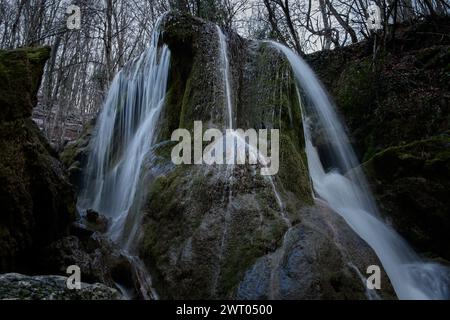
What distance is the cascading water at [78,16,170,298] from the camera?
702 cm

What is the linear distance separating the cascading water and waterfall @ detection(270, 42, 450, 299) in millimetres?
2888

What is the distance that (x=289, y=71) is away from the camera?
25.2ft

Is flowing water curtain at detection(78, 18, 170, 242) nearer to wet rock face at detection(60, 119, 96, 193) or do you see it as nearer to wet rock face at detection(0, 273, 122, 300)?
wet rock face at detection(60, 119, 96, 193)

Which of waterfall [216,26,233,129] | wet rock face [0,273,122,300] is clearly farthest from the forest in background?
wet rock face [0,273,122,300]

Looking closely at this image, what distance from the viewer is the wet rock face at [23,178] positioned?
12.7 feet

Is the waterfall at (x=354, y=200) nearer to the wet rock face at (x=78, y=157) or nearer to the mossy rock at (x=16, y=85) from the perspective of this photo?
the mossy rock at (x=16, y=85)

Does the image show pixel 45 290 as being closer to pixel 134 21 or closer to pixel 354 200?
pixel 354 200

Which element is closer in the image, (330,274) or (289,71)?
(330,274)

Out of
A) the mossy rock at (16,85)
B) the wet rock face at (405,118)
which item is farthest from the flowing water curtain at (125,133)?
the wet rock face at (405,118)

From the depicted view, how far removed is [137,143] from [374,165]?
464cm

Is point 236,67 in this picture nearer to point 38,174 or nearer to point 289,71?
point 289,71

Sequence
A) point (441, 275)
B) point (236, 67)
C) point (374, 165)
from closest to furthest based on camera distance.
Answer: point (441, 275)
point (374, 165)
point (236, 67)

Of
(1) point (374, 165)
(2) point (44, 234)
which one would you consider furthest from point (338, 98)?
(2) point (44, 234)

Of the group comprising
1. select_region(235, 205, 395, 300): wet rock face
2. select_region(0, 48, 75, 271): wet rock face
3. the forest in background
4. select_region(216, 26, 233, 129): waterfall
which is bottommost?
select_region(235, 205, 395, 300): wet rock face
